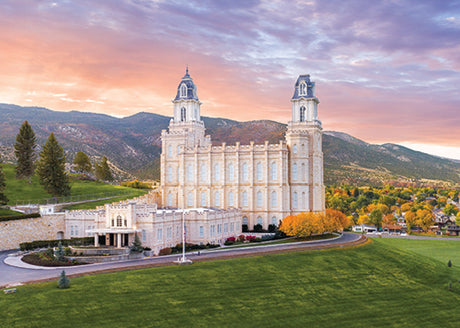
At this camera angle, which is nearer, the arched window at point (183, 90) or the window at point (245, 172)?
the window at point (245, 172)

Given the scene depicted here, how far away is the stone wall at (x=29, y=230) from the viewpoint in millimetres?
61281

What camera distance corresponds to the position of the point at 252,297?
42.5m

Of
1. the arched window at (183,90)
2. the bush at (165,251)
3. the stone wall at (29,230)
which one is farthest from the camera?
the arched window at (183,90)

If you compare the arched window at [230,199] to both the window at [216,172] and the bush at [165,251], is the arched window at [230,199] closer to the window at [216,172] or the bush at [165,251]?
the window at [216,172]

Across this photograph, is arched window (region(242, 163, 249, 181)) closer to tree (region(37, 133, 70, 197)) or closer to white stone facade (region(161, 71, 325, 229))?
white stone facade (region(161, 71, 325, 229))

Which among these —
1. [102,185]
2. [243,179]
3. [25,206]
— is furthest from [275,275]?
[102,185]

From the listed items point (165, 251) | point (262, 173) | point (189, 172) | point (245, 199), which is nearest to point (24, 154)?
point (189, 172)

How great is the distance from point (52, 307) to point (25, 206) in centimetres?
4314

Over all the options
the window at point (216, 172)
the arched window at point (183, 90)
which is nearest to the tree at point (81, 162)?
the arched window at point (183, 90)

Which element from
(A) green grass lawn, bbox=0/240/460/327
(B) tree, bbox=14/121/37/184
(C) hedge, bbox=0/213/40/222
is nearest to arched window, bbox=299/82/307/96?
(A) green grass lawn, bbox=0/240/460/327

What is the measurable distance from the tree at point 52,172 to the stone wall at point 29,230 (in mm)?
15816

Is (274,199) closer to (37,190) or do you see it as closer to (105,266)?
(105,266)

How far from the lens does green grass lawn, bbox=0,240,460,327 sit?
35125mm

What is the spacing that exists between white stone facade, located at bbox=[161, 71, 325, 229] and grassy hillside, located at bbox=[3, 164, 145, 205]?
13.4 m
